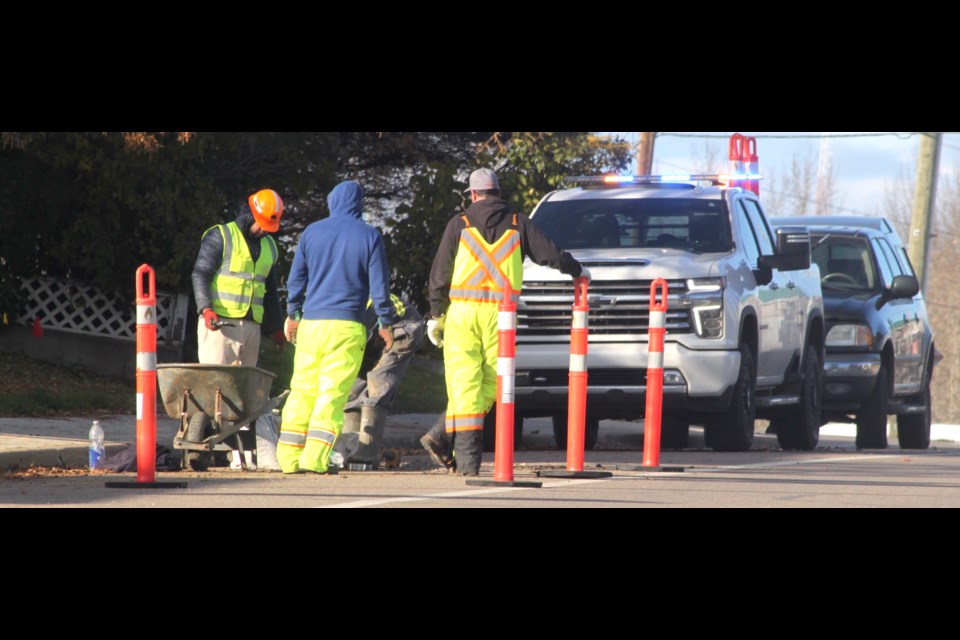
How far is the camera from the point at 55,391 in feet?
56.3

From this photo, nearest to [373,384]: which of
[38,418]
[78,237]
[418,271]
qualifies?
[38,418]

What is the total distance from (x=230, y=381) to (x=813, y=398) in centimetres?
694

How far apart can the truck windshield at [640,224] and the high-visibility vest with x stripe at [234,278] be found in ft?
9.77

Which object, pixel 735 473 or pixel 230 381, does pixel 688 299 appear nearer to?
pixel 735 473

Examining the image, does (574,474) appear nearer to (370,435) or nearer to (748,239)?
(370,435)

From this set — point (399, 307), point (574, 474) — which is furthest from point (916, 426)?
point (574, 474)

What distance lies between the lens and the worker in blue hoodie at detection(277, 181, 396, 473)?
11.0 meters

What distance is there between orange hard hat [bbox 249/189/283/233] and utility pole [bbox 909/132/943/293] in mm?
19016

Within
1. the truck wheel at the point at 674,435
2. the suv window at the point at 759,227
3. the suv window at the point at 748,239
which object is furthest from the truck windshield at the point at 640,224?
the truck wheel at the point at 674,435

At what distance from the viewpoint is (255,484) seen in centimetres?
1030

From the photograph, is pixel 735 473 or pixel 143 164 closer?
pixel 735 473

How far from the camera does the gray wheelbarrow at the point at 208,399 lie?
11.3m

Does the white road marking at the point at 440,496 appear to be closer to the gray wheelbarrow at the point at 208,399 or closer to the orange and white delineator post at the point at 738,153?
the gray wheelbarrow at the point at 208,399

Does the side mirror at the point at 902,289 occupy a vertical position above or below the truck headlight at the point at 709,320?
above
